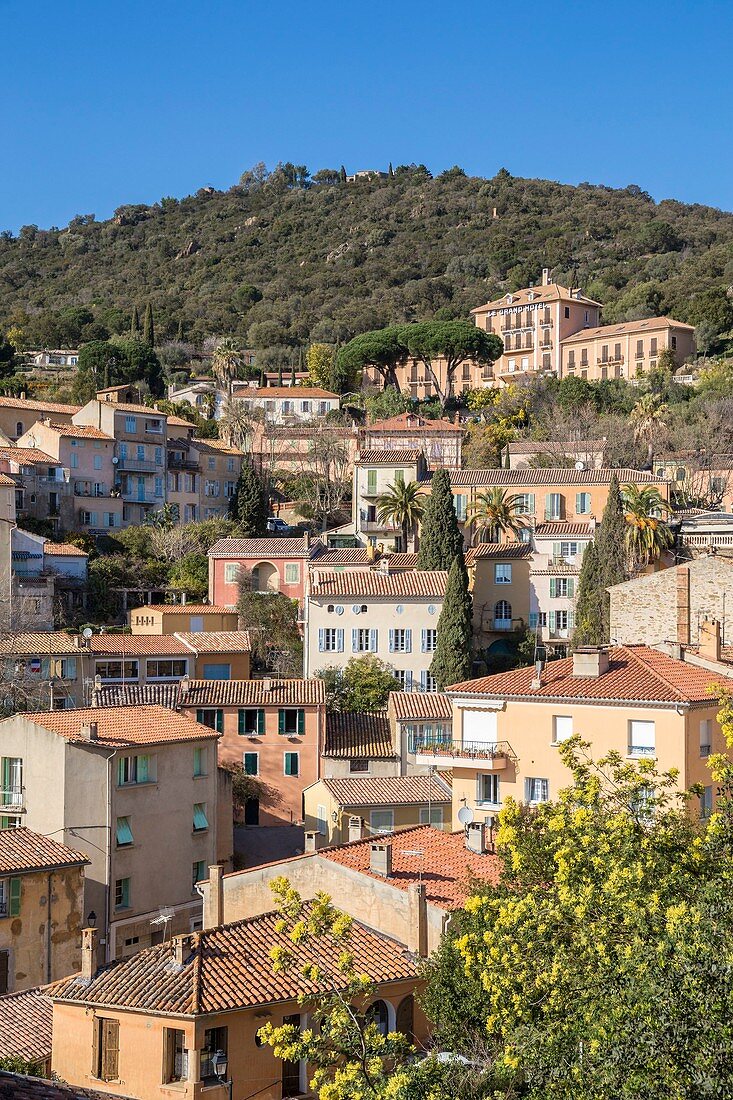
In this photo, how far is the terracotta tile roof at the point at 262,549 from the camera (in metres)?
63.1

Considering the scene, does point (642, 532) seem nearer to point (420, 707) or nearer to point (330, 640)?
point (330, 640)

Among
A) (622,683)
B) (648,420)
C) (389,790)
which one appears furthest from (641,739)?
(648,420)

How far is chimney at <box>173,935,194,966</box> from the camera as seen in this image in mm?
24000

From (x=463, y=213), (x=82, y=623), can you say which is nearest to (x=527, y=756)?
(x=82, y=623)

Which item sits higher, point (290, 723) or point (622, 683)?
point (622, 683)

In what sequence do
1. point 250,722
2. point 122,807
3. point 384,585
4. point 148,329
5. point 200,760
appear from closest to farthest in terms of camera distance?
point 122,807
point 200,760
point 250,722
point 384,585
point 148,329

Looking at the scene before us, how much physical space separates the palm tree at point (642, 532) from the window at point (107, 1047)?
3765 cm

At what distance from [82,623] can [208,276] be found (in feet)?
348

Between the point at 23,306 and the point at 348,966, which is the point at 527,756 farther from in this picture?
the point at 23,306

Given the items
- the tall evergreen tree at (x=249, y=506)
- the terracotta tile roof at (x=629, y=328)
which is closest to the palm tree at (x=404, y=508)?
the tall evergreen tree at (x=249, y=506)

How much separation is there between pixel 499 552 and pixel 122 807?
28.5 metres

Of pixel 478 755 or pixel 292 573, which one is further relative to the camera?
pixel 292 573

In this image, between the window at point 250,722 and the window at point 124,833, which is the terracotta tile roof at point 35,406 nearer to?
the window at point 250,722

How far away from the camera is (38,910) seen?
32594mm
